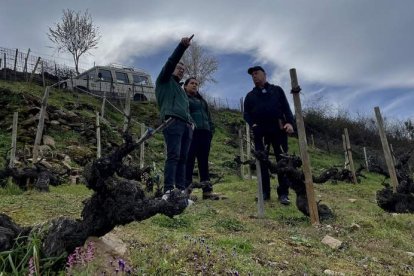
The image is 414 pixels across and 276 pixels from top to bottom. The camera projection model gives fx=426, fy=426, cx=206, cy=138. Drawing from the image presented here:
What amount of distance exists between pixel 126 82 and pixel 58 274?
21.3 m

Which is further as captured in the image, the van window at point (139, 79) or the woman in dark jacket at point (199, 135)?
the van window at point (139, 79)

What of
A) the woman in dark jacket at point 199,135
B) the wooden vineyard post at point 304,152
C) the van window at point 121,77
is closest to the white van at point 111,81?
the van window at point 121,77

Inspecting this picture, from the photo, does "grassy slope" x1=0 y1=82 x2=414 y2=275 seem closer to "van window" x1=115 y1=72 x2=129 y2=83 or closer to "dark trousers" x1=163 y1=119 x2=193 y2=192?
"dark trousers" x1=163 y1=119 x2=193 y2=192

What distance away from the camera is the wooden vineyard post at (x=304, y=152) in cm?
523

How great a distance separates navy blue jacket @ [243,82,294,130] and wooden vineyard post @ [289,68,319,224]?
87cm

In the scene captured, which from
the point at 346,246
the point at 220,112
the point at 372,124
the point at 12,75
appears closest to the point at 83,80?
the point at 12,75

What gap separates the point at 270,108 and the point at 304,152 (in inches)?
46.1

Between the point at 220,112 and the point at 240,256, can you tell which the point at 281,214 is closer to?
the point at 240,256

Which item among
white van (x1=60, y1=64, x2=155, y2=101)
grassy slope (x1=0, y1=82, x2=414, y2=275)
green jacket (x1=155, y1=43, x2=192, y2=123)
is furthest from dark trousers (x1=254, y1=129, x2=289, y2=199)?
white van (x1=60, y1=64, x2=155, y2=101)

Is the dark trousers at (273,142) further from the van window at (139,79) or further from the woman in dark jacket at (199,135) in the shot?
the van window at (139,79)

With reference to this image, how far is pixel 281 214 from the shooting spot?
597cm

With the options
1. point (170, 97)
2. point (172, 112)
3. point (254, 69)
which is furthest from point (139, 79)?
point (172, 112)

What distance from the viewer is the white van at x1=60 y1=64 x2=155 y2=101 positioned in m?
22.7

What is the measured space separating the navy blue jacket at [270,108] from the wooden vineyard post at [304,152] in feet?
2.86
